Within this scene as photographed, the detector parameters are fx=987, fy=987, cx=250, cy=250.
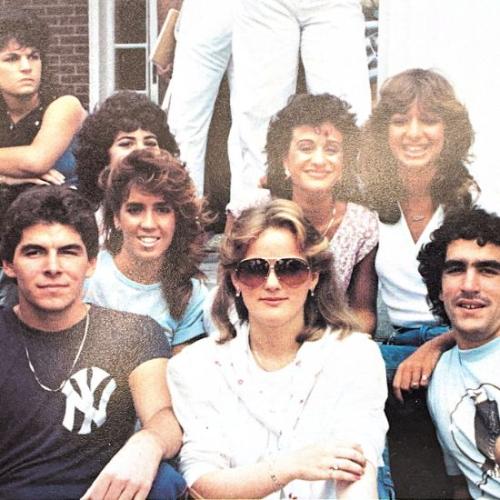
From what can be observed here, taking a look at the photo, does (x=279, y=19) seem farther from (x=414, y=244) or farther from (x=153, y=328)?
(x=153, y=328)

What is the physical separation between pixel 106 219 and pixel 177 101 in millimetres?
540

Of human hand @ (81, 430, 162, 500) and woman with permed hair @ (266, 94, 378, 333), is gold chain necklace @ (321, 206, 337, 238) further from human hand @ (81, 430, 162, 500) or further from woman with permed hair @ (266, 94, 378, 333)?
human hand @ (81, 430, 162, 500)

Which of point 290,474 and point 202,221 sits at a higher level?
point 202,221

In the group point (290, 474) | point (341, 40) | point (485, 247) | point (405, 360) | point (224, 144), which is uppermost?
point (341, 40)

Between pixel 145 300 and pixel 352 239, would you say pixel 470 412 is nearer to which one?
pixel 352 239

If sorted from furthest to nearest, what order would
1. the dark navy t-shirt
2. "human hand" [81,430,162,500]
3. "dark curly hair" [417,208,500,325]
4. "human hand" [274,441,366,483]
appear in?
"dark curly hair" [417,208,500,325] < the dark navy t-shirt < "human hand" [81,430,162,500] < "human hand" [274,441,366,483]

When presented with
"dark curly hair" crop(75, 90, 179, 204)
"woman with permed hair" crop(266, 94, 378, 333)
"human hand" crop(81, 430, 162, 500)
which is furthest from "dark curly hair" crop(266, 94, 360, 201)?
"human hand" crop(81, 430, 162, 500)

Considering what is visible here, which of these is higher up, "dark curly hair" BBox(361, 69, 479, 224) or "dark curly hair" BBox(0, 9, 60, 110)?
"dark curly hair" BBox(0, 9, 60, 110)

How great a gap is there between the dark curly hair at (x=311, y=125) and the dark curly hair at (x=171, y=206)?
1.03 feet

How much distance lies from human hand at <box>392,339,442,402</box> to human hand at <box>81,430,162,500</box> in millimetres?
923

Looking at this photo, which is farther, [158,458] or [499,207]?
[499,207]

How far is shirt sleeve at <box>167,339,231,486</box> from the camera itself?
3477 millimetres

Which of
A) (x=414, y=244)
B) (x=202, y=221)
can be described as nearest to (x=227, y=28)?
(x=202, y=221)

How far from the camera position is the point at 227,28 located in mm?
3811
